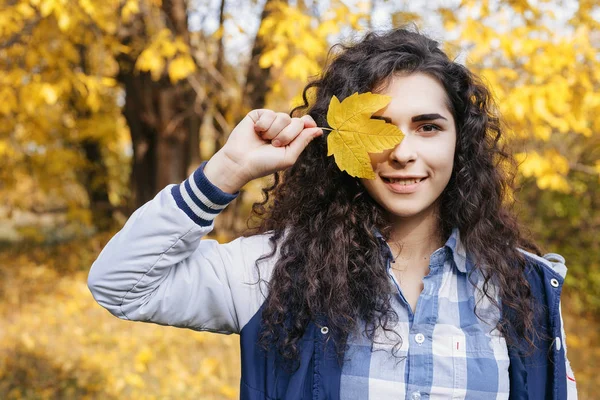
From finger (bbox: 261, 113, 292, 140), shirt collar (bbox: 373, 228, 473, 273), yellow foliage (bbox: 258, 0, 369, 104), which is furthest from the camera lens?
yellow foliage (bbox: 258, 0, 369, 104)

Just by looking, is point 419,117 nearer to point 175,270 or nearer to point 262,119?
point 262,119

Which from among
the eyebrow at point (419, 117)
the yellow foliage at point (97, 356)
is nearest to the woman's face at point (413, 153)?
the eyebrow at point (419, 117)

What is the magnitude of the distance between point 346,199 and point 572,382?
0.77 metres

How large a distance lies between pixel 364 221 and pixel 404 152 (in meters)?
0.26

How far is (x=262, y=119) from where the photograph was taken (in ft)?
4.58

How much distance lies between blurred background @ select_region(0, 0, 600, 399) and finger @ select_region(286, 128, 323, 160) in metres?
0.50

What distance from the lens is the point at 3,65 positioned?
4.54 metres

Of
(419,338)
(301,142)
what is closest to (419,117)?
→ (301,142)

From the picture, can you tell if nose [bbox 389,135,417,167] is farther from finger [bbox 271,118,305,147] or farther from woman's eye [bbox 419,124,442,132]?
finger [bbox 271,118,305,147]

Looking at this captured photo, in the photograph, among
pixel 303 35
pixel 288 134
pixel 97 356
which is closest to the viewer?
pixel 288 134

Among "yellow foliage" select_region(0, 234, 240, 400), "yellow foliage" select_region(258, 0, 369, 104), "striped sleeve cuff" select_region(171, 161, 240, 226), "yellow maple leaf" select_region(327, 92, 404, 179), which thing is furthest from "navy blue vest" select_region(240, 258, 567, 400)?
"yellow foliage" select_region(0, 234, 240, 400)

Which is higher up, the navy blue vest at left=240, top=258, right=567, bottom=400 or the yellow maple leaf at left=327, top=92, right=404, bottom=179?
the yellow maple leaf at left=327, top=92, right=404, bottom=179

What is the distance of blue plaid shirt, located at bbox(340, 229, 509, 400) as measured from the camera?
55.3 inches

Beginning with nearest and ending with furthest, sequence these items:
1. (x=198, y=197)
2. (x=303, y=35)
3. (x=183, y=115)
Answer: (x=198, y=197)
(x=303, y=35)
(x=183, y=115)
